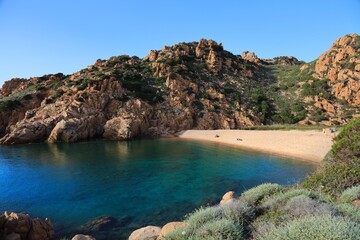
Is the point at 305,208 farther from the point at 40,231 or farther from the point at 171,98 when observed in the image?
the point at 171,98

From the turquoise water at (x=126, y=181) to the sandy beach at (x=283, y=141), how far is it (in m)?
3.92

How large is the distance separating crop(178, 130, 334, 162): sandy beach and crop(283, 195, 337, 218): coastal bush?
22.5 meters

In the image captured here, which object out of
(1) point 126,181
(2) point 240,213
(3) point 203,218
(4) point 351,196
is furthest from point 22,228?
(4) point 351,196

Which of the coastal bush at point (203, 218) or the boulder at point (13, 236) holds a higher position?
the coastal bush at point (203, 218)

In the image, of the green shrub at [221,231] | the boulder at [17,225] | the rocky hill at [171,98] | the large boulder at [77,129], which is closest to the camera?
the green shrub at [221,231]

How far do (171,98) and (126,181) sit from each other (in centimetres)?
3773

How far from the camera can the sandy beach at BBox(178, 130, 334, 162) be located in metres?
28.3

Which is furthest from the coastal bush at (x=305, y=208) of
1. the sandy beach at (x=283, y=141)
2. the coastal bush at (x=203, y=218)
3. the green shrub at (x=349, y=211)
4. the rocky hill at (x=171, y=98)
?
the rocky hill at (x=171, y=98)

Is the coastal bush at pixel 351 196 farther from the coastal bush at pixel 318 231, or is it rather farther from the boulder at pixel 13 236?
the boulder at pixel 13 236

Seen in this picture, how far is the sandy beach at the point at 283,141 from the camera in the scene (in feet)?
92.7

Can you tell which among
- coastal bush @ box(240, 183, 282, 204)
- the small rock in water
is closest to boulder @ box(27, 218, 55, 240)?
the small rock in water

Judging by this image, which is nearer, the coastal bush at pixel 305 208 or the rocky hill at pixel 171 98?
the coastal bush at pixel 305 208

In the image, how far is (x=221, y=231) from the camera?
5062 mm

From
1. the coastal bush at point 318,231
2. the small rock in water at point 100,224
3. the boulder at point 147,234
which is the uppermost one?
the coastal bush at point 318,231
